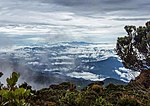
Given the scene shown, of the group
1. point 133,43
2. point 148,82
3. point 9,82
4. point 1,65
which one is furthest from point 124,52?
point 1,65

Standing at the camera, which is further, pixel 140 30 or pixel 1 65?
pixel 1 65

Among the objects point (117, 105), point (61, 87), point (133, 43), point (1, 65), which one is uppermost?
point (133, 43)

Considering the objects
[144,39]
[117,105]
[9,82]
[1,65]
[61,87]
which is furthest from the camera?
[1,65]

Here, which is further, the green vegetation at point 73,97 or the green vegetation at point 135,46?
the green vegetation at point 135,46

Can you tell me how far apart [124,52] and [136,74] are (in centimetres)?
645

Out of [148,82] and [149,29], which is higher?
[149,29]

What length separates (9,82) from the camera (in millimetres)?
10031

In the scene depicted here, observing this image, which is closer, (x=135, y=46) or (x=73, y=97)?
(x=73, y=97)

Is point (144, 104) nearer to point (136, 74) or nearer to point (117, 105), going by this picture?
point (117, 105)

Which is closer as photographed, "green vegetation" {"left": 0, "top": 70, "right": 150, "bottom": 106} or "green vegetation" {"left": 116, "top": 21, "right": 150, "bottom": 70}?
"green vegetation" {"left": 0, "top": 70, "right": 150, "bottom": 106}

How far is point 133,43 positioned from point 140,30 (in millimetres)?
1162

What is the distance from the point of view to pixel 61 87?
36.2 meters

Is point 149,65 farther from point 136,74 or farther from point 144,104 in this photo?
point 144,104

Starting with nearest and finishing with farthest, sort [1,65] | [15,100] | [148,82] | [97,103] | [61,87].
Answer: [15,100] → [97,103] → [148,82] → [61,87] → [1,65]
